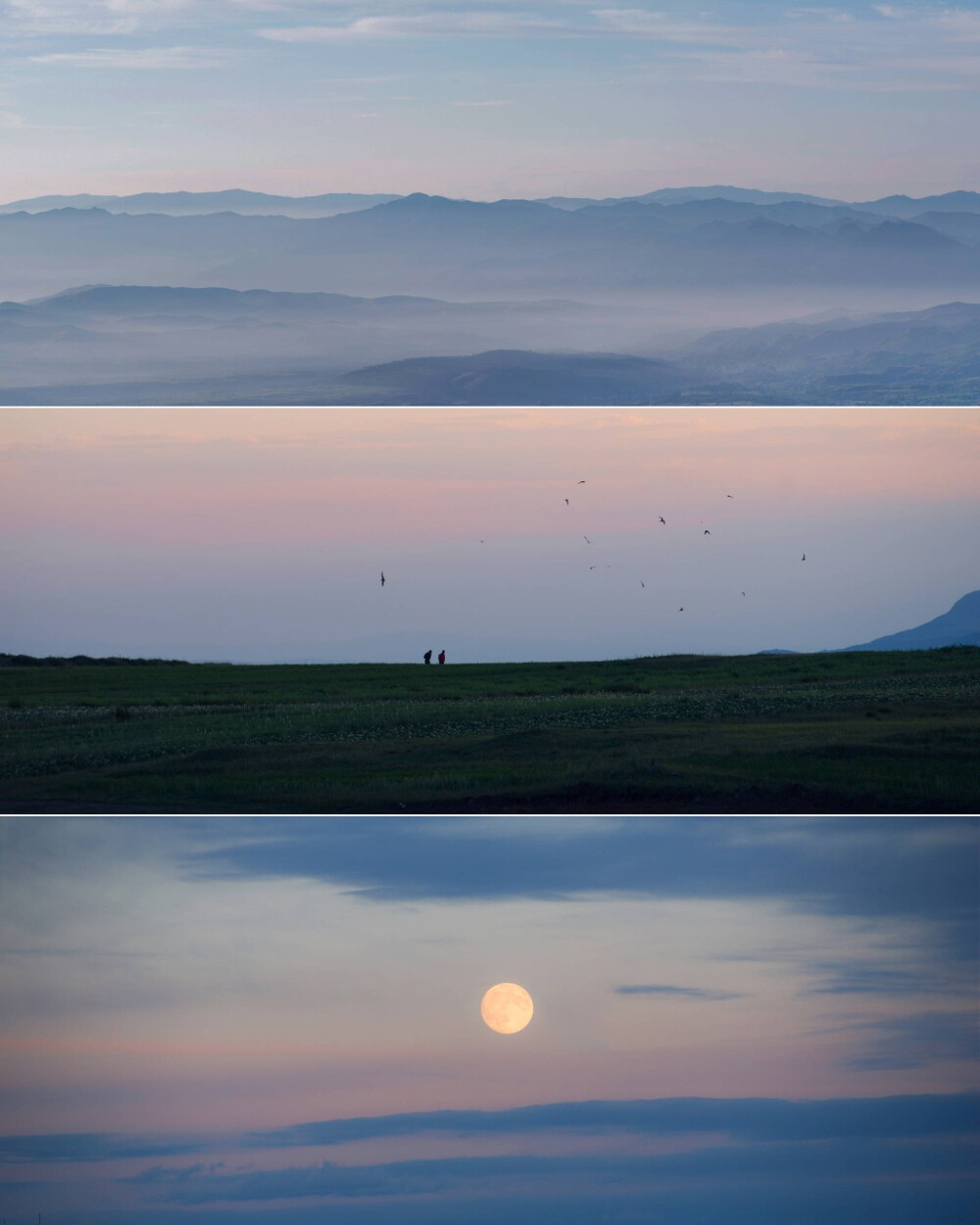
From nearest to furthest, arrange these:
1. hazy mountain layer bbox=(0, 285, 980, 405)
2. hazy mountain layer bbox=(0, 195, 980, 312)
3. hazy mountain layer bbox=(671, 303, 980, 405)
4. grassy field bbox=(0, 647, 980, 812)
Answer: grassy field bbox=(0, 647, 980, 812) → hazy mountain layer bbox=(0, 195, 980, 312) → hazy mountain layer bbox=(0, 285, 980, 405) → hazy mountain layer bbox=(671, 303, 980, 405)

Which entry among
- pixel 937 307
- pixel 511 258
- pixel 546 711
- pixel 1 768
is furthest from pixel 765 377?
pixel 1 768

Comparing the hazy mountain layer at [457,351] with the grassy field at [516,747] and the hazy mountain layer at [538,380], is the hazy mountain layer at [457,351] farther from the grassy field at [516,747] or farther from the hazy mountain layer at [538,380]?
the grassy field at [516,747]

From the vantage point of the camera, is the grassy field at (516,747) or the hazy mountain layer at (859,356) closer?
the grassy field at (516,747)

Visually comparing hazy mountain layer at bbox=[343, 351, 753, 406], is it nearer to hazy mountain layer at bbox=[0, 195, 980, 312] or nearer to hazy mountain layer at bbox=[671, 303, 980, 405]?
hazy mountain layer at bbox=[671, 303, 980, 405]

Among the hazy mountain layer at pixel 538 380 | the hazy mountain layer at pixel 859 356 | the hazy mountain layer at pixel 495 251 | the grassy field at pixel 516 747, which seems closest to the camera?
the grassy field at pixel 516 747

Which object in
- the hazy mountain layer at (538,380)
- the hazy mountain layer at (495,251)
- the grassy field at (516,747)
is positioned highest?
the hazy mountain layer at (495,251)

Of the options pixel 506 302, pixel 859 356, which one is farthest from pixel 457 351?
pixel 859 356

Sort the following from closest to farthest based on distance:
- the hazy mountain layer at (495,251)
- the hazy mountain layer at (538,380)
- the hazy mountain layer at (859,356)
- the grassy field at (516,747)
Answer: the grassy field at (516,747), the hazy mountain layer at (495,251), the hazy mountain layer at (859,356), the hazy mountain layer at (538,380)

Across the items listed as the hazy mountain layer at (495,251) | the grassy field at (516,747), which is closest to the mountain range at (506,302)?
the hazy mountain layer at (495,251)

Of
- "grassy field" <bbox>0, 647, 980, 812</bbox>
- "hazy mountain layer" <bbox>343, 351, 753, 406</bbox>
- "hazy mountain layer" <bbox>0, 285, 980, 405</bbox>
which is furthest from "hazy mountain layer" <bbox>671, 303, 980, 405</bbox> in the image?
"grassy field" <bbox>0, 647, 980, 812</bbox>
